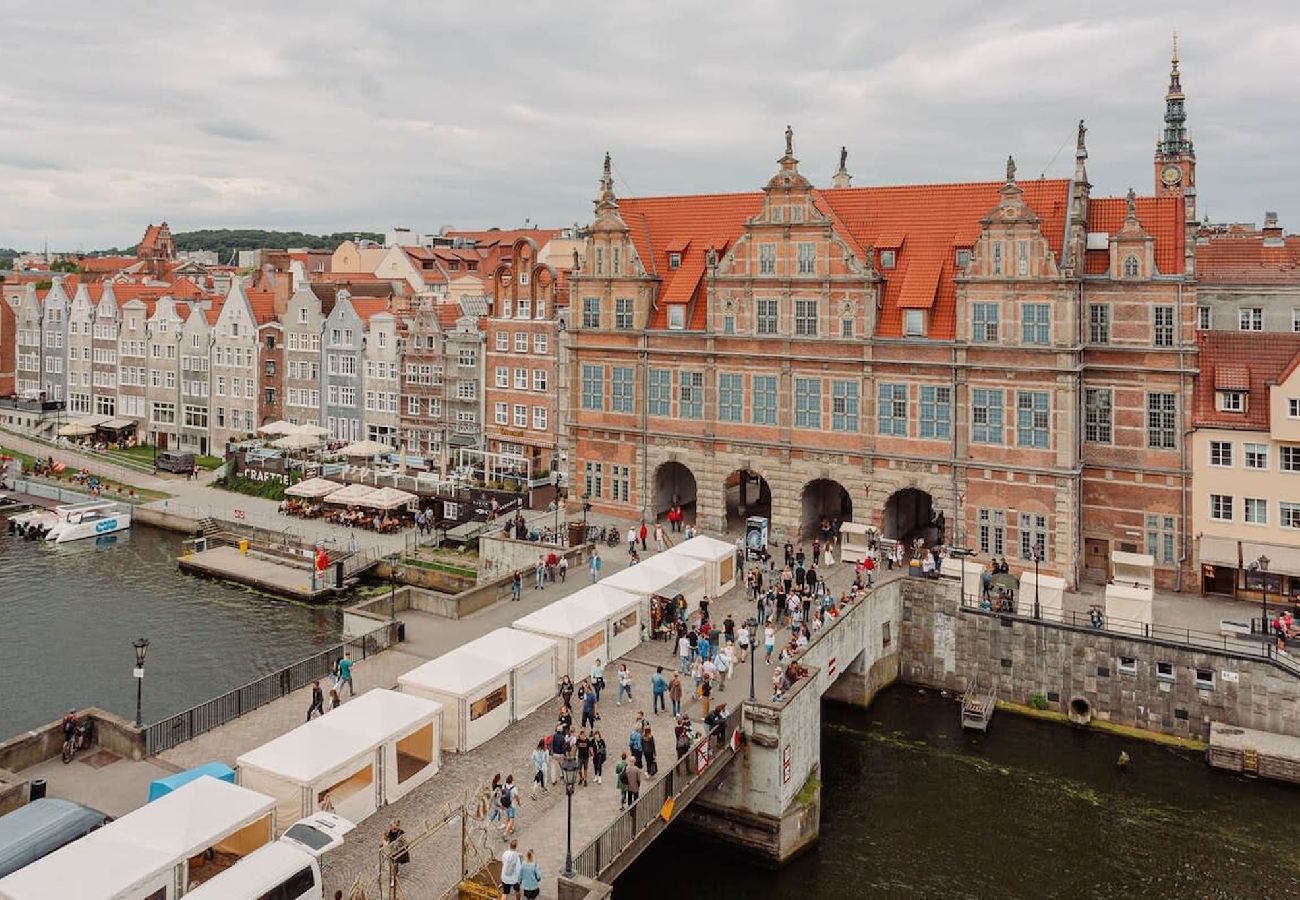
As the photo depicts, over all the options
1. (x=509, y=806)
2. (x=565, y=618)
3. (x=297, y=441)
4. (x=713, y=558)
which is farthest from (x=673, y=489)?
(x=509, y=806)

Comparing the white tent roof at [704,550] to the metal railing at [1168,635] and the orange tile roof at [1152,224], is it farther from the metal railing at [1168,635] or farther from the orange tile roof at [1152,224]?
the orange tile roof at [1152,224]

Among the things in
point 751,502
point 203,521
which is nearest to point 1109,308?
point 751,502

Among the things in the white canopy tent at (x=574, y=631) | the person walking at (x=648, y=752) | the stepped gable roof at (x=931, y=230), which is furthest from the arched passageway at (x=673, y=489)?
the person walking at (x=648, y=752)

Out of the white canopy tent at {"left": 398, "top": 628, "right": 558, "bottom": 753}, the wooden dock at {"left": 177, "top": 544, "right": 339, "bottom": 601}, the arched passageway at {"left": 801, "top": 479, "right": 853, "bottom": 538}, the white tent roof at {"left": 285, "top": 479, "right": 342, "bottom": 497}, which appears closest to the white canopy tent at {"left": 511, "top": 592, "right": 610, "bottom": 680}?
the white canopy tent at {"left": 398, "top": 628, "right": 558, "bottom": 753}

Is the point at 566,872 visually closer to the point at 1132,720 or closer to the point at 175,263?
the point at 1132,720

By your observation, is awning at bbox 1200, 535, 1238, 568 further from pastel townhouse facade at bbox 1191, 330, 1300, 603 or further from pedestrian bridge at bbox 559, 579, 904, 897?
pedestrian bridge at bbox 559, 579, 904, 897

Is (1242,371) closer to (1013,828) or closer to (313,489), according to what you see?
(1013,828)

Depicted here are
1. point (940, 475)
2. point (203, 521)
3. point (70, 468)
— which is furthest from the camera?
point (70, 468)
